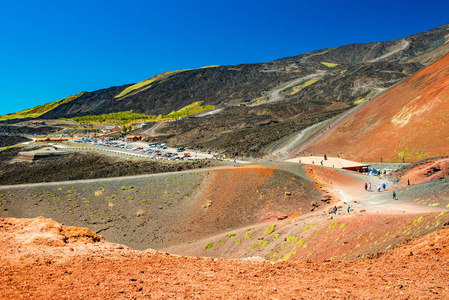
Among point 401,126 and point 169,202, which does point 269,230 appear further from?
point 401,126

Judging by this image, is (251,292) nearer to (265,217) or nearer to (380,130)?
(265,217)

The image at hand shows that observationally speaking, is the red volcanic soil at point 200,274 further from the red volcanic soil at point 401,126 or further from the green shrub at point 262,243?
the red volcanic soil at point 401,126

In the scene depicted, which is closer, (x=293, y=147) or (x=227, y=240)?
(x=227, y=240)

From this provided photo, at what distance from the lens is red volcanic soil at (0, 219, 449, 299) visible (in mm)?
8734

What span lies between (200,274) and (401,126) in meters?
53.8

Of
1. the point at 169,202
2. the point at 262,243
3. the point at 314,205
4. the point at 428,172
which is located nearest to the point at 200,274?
the point at 262,243

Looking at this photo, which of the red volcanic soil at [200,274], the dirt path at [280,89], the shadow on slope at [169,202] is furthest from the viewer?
the dirt path at [280,89]

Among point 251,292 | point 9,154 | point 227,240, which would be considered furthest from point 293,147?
point 9,154

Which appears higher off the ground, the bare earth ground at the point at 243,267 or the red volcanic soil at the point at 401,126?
the red volcanic soil at the point at 401,126

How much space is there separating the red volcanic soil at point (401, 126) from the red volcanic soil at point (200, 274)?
40635mm

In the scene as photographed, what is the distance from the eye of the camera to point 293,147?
70.1m

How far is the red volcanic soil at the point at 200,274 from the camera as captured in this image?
8734 mm

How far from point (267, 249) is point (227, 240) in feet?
15.8

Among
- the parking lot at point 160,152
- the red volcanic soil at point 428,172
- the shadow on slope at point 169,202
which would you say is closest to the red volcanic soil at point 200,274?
the shadow on slope at point 169,202
